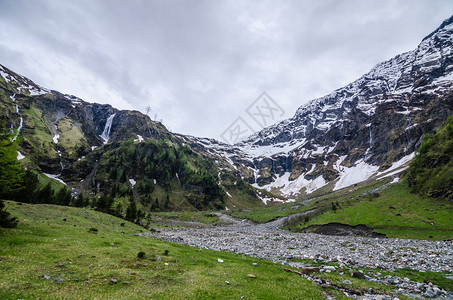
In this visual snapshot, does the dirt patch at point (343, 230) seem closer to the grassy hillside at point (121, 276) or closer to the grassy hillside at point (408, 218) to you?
the grassy hillside at point (408, 218)

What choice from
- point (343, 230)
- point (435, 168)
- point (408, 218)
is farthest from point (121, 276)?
point (435, 168)

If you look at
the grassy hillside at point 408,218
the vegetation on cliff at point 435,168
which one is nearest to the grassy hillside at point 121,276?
the grassy hillside at point 408,218

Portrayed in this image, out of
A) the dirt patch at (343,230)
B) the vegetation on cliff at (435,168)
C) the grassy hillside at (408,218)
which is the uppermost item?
the vegetation on cliff at (435,168)

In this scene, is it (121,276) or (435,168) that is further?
(435,168)

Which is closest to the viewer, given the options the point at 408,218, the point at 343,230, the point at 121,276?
the point at 121,276

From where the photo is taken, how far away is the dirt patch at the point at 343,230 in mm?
51225

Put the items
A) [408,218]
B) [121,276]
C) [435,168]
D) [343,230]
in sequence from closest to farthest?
[121,276] → [408,218] → [343,230] → [435,168]

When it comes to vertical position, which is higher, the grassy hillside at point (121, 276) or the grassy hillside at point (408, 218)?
the grassy hillside at point (408, 218)

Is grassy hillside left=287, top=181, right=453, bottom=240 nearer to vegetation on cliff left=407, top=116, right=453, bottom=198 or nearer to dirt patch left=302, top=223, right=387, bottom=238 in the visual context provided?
dirt patch left=302, top=223, right=387, bottom=238

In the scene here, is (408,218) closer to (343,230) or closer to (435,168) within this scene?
(343,230)

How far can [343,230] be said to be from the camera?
58.7 m

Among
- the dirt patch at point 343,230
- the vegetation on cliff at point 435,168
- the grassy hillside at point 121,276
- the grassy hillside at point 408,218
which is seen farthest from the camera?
the vegetation on cliff at point 435,168

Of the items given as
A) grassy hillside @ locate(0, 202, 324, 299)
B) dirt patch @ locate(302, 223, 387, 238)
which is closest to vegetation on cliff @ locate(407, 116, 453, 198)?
dirt patch @ locate(302, 223, 387, 238)

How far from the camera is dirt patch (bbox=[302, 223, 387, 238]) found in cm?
5122
